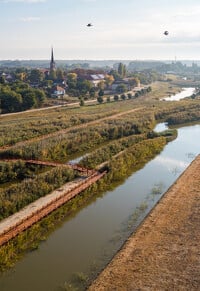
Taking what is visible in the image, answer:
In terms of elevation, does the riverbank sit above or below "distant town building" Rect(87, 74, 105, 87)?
below

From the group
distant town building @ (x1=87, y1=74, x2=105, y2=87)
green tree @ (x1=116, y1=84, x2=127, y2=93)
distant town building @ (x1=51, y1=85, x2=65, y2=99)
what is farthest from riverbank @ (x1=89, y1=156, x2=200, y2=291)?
distant town building @ (x1=87, y1=74, x2=105, y2=87)

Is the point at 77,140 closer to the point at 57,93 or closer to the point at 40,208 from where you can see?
the point at 40,208

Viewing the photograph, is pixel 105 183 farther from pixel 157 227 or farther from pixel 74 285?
pixel 74 285

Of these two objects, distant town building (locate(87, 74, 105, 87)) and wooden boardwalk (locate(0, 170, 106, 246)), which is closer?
wooden boardwalk (locate(0, 170, 106, 246))

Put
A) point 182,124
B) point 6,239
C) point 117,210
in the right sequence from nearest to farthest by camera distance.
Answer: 1. point 6,239
2. point 117,210
3. point 182,124

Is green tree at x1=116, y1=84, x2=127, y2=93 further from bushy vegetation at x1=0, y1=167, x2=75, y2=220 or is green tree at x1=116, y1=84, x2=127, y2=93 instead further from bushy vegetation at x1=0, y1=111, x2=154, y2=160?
bushy vegetation at x1=0, y1=167, x2=75, y2=220

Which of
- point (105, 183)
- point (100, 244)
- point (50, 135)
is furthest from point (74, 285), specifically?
point (50, 135)
